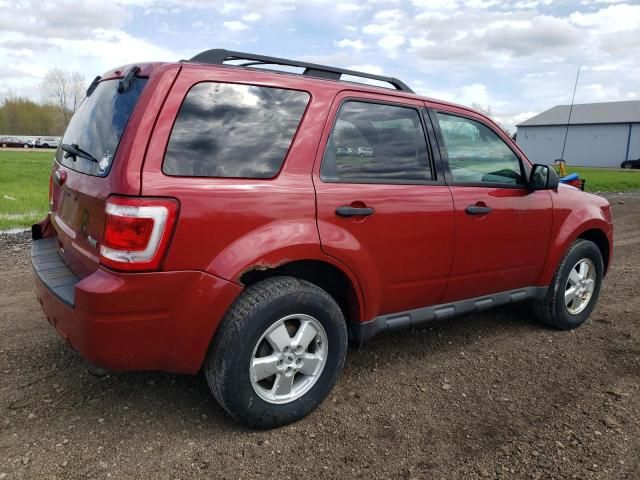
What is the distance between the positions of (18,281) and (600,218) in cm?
552

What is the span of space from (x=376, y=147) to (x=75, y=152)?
171cm

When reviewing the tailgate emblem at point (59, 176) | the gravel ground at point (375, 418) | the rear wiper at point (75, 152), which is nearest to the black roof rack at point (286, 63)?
the rear wiper at point (75, 152)

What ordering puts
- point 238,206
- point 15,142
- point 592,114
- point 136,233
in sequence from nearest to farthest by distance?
point 136,233 → point 238,206 → point 592,114 → point 15,142

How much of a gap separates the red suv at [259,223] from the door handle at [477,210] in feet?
0.03

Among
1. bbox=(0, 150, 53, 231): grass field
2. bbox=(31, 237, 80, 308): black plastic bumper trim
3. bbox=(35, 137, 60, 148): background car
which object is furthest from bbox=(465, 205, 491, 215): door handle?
bbox=(35, 137, 60, 148): background car

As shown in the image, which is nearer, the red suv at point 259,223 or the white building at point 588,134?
the red suv at point 259,223

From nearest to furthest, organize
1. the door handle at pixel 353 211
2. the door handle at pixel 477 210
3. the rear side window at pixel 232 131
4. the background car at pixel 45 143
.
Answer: the rear side window at pixel 232 131
the door handle at pixel 353 211
the door handle at pixel 477 210
the background car at pixel 45 143

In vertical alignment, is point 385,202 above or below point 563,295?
above

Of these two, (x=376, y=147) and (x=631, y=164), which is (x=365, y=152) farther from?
(x=631, y=164)

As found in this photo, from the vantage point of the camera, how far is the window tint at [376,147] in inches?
120

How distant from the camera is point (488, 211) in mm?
3654

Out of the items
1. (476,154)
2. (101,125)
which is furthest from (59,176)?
(476,154)

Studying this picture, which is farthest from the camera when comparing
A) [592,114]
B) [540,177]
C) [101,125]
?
[592,114]

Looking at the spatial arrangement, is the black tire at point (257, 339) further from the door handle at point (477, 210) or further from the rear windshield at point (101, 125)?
the door handle at point (477, 210)
